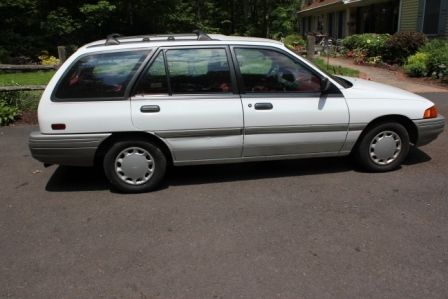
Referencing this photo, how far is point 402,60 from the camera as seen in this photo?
17000 millimetres

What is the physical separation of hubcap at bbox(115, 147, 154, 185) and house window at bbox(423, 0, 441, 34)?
16253 mm

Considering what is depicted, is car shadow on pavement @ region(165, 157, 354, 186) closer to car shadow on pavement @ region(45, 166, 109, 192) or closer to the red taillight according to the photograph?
car shadow on pavement @ region(45, 166, 109, 192)

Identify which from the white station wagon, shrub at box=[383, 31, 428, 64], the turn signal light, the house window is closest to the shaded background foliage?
shrub at box=[383, 31, 428, 64]

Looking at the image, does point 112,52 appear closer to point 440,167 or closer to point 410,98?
point 410,98

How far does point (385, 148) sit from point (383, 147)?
0.03 meters

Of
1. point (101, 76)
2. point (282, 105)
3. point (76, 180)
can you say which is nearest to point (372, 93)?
point (282, 105)

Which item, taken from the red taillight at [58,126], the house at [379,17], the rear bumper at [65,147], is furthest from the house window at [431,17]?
the red taillight at [58,126]

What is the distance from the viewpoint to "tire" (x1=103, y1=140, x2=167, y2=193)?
5.14m

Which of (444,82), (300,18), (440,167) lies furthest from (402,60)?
(300,18)

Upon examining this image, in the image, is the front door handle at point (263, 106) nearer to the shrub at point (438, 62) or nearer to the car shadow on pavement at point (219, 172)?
the car shadow on pavement at point (219, 172)

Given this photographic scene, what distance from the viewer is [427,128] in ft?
18.7

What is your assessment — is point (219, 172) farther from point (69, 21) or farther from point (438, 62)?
point (69, 21)

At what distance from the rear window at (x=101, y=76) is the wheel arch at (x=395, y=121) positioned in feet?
8.53

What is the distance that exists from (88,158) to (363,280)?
3.05 meters
